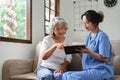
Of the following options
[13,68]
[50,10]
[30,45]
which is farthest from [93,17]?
[50,10]

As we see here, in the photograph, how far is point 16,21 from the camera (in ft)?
9.43

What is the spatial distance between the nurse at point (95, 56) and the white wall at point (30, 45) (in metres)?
0.90

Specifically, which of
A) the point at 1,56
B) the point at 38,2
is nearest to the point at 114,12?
the point at 38,2

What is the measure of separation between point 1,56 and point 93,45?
3.63ft

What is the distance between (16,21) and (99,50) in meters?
1.39

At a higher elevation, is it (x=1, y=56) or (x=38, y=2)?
(x=38, y=2)

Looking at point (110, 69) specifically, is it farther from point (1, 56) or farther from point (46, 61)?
point (1, 56)

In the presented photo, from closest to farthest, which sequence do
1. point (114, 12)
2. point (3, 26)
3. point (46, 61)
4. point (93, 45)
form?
point (93, 45)
point (46, 61)
point (3, 26)
point (114, 12)

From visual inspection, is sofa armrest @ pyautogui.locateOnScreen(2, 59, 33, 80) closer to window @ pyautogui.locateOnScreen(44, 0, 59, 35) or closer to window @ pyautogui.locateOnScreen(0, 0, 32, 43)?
window @ pyautogui.locateOnScreen(0, 0, 32, 43)

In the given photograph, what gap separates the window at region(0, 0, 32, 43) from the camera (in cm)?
261

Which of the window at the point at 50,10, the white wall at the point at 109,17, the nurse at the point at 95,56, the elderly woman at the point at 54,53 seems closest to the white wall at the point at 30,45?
the window at the point at 50,10

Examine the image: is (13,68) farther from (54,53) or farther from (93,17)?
(93,17)

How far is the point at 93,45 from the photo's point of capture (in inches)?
80.0

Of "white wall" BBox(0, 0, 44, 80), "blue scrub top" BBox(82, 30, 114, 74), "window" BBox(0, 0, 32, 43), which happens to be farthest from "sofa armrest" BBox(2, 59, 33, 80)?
"blue scrub top" BBox(82, 30, 114, 74)
